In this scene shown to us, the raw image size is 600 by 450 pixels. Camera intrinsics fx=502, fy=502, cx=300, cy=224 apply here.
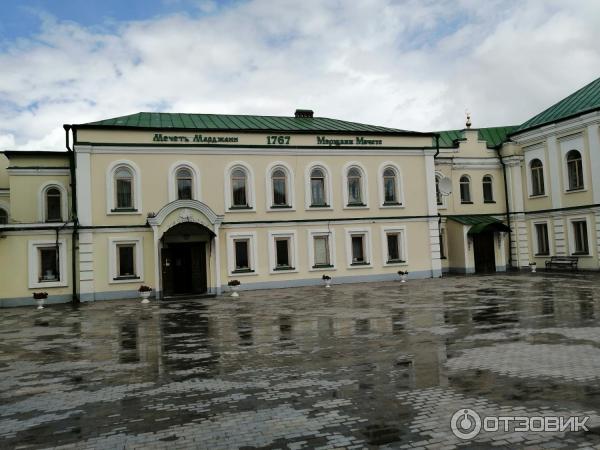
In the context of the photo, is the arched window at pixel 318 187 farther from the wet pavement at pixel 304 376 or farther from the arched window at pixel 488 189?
the arched window at pixel 488 189

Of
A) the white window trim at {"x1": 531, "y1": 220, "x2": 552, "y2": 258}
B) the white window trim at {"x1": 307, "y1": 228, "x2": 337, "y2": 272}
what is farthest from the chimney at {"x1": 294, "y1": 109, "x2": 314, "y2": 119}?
the white window trim at {"x1": 531, "y1": 220, "x2": 552, "y2": 258}

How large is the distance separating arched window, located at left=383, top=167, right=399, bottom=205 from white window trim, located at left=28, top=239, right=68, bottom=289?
16.2 meters

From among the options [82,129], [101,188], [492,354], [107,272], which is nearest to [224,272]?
A: [107,272]

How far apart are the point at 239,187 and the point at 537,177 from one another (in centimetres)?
1816

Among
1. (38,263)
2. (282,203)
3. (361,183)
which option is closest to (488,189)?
(361,183)

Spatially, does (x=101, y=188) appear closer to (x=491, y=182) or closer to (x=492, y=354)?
(x=492, y=354)

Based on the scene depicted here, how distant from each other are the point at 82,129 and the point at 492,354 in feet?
66.5

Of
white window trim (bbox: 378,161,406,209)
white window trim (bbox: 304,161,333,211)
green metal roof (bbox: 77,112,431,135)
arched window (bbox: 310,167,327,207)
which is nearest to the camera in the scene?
green metal roof (bbox: 77,112,431,135)

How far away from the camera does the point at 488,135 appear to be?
110ft

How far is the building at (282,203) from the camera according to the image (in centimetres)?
2252

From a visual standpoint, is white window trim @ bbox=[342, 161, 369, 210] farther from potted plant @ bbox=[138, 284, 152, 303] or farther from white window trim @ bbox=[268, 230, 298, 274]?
potted plant @ bbox=[138, 284, 152, 303]

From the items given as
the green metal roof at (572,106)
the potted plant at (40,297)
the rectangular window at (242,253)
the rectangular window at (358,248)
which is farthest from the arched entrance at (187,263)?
the green metal roof at (572,106)

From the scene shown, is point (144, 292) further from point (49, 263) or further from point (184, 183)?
point (184, 183)

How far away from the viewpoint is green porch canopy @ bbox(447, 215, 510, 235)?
28281 millimetres
